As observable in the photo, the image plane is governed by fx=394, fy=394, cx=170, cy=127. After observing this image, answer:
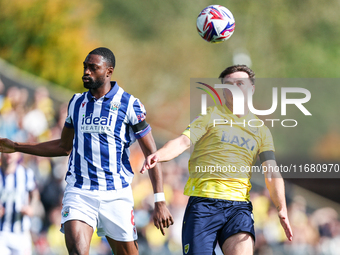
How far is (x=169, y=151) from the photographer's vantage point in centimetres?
325

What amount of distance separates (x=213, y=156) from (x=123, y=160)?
89cm

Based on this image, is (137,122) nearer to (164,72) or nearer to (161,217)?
(161,217)

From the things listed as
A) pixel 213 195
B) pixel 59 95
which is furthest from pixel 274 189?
pixel 59 95

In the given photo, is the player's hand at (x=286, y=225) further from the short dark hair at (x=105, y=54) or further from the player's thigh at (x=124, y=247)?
the short dark hair at (x=105, y=54)

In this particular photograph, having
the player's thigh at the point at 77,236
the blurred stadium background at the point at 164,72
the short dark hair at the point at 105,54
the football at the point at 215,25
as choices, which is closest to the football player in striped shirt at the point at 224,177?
the player's thigh at the point at 77,236

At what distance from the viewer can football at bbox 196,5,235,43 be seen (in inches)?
198

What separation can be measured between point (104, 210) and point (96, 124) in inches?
32.1

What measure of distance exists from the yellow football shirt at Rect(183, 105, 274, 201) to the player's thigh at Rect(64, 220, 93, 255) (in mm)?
979

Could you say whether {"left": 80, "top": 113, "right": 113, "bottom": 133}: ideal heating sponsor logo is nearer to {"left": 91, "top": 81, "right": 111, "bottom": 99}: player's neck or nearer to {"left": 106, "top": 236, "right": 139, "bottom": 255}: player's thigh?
{"left": 91, "top": 81, "right": 111, "bottom": 99}: player's neck

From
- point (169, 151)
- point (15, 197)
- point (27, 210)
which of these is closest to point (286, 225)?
point (169, 151)

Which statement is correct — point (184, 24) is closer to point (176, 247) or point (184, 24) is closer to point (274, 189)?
point (176, 247)

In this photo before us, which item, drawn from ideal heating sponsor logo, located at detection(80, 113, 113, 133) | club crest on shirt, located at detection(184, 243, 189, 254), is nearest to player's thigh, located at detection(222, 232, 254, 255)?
club crest on shirt, located at detection(184, 243, 189, 254)

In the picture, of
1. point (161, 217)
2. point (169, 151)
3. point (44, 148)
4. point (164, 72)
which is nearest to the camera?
point (169, 151)

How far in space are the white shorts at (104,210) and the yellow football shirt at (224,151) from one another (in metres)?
0.62
